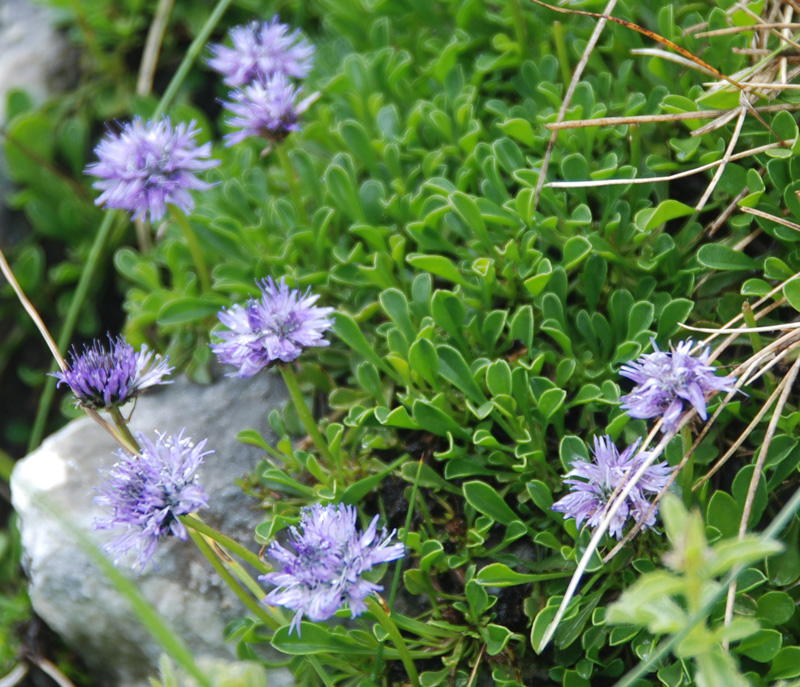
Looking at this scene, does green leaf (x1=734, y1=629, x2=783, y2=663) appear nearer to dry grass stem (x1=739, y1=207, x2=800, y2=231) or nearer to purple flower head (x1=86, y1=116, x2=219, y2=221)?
dry grass stem (x1=739, y1=207, x2=800, y2=231)

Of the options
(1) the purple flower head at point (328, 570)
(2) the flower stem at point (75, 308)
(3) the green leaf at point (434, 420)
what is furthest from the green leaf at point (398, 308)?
(2) the flower stem at point (75, 308)

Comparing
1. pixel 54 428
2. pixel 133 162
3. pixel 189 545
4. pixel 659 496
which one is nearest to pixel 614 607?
pixel 659 496

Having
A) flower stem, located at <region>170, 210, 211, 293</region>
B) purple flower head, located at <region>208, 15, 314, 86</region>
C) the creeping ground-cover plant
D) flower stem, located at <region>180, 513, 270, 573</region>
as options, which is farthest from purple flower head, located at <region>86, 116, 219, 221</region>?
flower stem, located at <region>180, 513, 270, 573</region>

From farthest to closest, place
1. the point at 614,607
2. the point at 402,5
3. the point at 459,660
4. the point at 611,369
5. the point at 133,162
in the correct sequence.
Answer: the point at 402,5 → the point at 133,162 → the point at 611,369 → the point at 459,660 → the point at 614,607

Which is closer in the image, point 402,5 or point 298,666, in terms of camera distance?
point 298,666

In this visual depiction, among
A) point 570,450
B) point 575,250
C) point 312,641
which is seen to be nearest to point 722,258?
point 575,250

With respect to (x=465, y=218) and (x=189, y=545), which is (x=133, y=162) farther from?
(x=189, y=545)

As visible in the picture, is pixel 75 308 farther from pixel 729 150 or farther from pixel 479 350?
pixel 729 150
